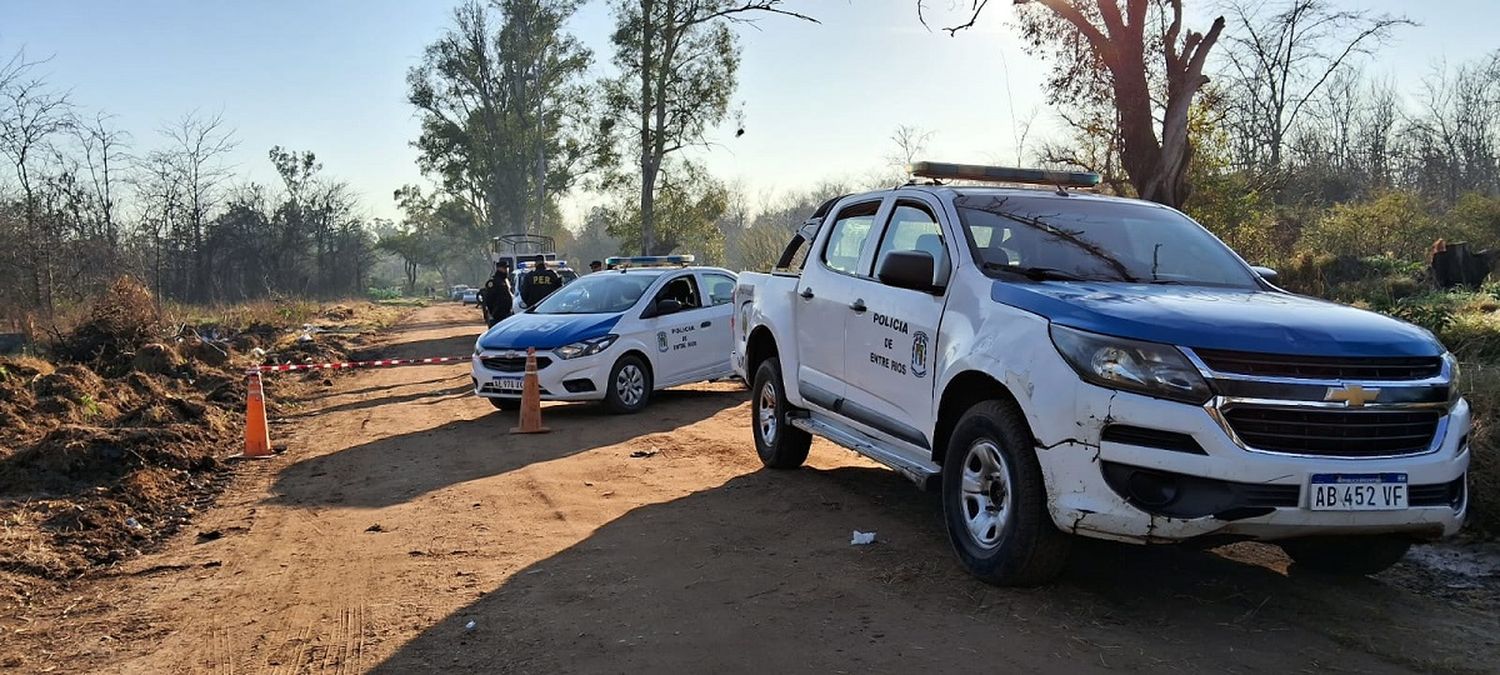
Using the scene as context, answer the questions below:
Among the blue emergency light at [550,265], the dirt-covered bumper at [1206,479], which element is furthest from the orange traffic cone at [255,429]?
the blue emergency light at [550,265]

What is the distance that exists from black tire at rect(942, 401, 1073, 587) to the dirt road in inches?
6.0

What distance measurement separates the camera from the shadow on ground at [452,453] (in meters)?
7.68

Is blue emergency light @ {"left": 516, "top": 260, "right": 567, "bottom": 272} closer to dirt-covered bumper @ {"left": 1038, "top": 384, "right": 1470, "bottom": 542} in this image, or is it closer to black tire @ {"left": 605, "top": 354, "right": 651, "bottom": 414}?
black tire @ {"left": 605, "top": 354, "right": 651, "bottom": 414}

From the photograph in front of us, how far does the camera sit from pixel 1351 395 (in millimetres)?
3908

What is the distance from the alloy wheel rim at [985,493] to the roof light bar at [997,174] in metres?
2.14

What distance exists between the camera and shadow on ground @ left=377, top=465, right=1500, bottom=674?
13.0ft

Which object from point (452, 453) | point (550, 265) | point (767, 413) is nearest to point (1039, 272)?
point (767, 413)

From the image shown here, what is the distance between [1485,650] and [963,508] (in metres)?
2.09

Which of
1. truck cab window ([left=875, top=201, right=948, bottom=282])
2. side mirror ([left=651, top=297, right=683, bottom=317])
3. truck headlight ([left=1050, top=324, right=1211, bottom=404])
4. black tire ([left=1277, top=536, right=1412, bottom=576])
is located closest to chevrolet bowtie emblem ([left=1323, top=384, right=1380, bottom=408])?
truck headlight ([left=1050, top=324, right=1211, bottom=404])

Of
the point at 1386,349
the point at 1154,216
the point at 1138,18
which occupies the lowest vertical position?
the point at 1386,349

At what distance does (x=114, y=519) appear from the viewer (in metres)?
6.71

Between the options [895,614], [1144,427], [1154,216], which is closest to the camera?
[1144,427]

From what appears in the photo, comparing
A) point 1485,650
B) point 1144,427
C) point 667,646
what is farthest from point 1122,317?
point 667,646

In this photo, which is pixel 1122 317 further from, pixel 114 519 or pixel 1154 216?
pixel 114 519
